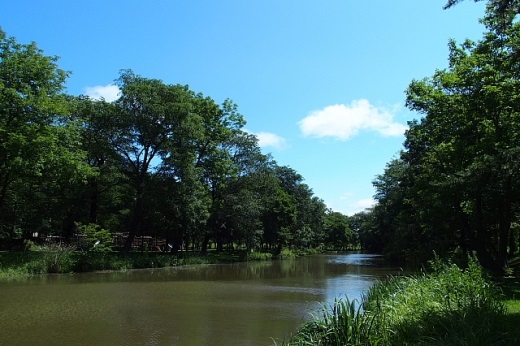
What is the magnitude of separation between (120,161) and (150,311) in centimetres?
2419

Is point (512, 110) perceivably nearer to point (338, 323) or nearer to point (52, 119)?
point (338, 323)

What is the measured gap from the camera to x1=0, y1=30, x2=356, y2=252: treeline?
24.8m

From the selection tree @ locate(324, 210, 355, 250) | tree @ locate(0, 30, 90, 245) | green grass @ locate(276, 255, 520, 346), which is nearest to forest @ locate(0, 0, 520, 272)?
tree @ locate(0, 30, 90, 245)

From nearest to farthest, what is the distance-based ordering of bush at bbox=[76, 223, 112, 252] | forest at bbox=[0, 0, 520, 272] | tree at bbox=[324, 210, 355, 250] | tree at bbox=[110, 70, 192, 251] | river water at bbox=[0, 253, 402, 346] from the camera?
river water at bbox=[0, 253, 402, 346]
forest at bbox=[0, 0, 520, 272]
bush at bbox=[76, 223, 112, 252]
tree at bbox=[110, 70, 192, 251]
tree at bbox=[324, 210, 355, 250]

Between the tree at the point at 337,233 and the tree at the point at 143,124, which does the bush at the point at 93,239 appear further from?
the tree at the point at 337,233

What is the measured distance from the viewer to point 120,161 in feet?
119

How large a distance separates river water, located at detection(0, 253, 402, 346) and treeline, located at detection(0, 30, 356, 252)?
793 cm

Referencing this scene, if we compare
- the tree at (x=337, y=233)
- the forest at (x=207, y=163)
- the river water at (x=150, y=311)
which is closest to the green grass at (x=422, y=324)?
the river water at (x=150, y=311)

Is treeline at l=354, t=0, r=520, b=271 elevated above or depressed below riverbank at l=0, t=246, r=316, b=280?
above

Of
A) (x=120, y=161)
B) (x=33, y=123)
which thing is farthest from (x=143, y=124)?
(x=33, y=123)

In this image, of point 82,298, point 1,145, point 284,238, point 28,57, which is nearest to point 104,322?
point 82,298

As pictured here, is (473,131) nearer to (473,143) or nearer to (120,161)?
(473,143)

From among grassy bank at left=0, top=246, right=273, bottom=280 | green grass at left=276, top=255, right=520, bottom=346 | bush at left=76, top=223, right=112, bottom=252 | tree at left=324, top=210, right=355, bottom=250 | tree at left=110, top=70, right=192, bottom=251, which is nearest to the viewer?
green grass at left=276, top=255, right=520, bottom=346

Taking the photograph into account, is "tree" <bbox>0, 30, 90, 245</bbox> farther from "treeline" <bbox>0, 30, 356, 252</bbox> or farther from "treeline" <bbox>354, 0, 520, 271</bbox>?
"treeline" <bbox>354, 0, 520, 271</bbox>
